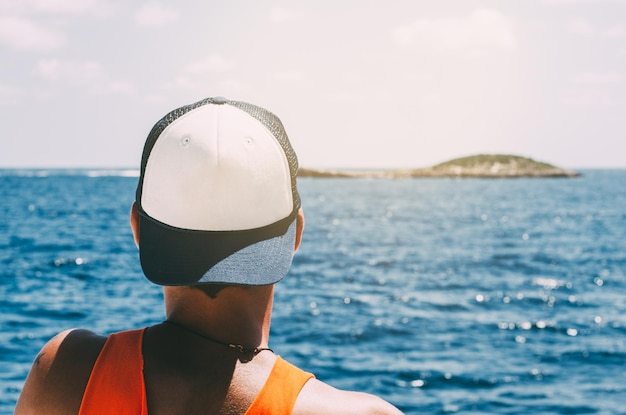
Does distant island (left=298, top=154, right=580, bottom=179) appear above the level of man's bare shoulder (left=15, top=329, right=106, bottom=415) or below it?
above

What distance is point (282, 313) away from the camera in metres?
16.5

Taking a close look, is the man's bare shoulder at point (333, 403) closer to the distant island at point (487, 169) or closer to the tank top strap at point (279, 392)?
the tank top strap at point (279, 392)

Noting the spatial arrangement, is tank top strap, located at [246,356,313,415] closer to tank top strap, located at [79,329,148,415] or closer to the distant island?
tank top strap, located at [79,329,148,415]

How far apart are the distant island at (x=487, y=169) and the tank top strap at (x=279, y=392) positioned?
559 feet

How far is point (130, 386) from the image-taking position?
146cm

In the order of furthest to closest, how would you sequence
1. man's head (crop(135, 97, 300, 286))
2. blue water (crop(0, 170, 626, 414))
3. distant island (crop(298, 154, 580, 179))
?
distant island (crop(298, 154, 580, 179)), blue water (crop(0, 170, 626, 414)), man's head (crop(135, 97, 300, 286))

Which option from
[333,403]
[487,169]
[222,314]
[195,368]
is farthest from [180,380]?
[487,169]

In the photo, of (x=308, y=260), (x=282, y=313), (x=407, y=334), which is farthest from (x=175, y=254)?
(x=308, y=260)

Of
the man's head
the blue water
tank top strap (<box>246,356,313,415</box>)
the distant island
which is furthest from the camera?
the distant island

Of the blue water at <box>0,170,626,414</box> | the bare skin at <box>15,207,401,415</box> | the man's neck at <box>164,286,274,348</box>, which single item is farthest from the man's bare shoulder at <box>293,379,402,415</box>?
the blue water at <box>0,170,626,414</box>

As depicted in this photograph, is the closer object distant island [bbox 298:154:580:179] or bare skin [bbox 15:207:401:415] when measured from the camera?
bare skin [bbox 15:207:401:415]

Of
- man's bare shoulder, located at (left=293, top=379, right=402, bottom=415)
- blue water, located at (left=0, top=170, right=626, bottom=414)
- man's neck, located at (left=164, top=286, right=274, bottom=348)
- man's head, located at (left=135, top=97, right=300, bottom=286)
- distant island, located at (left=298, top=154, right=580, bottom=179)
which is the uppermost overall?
distant island, located at (left=298, top=154, right=580, bottom=179)

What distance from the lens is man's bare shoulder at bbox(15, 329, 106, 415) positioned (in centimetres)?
152

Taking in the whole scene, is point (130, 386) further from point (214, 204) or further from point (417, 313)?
point (417, 313)
